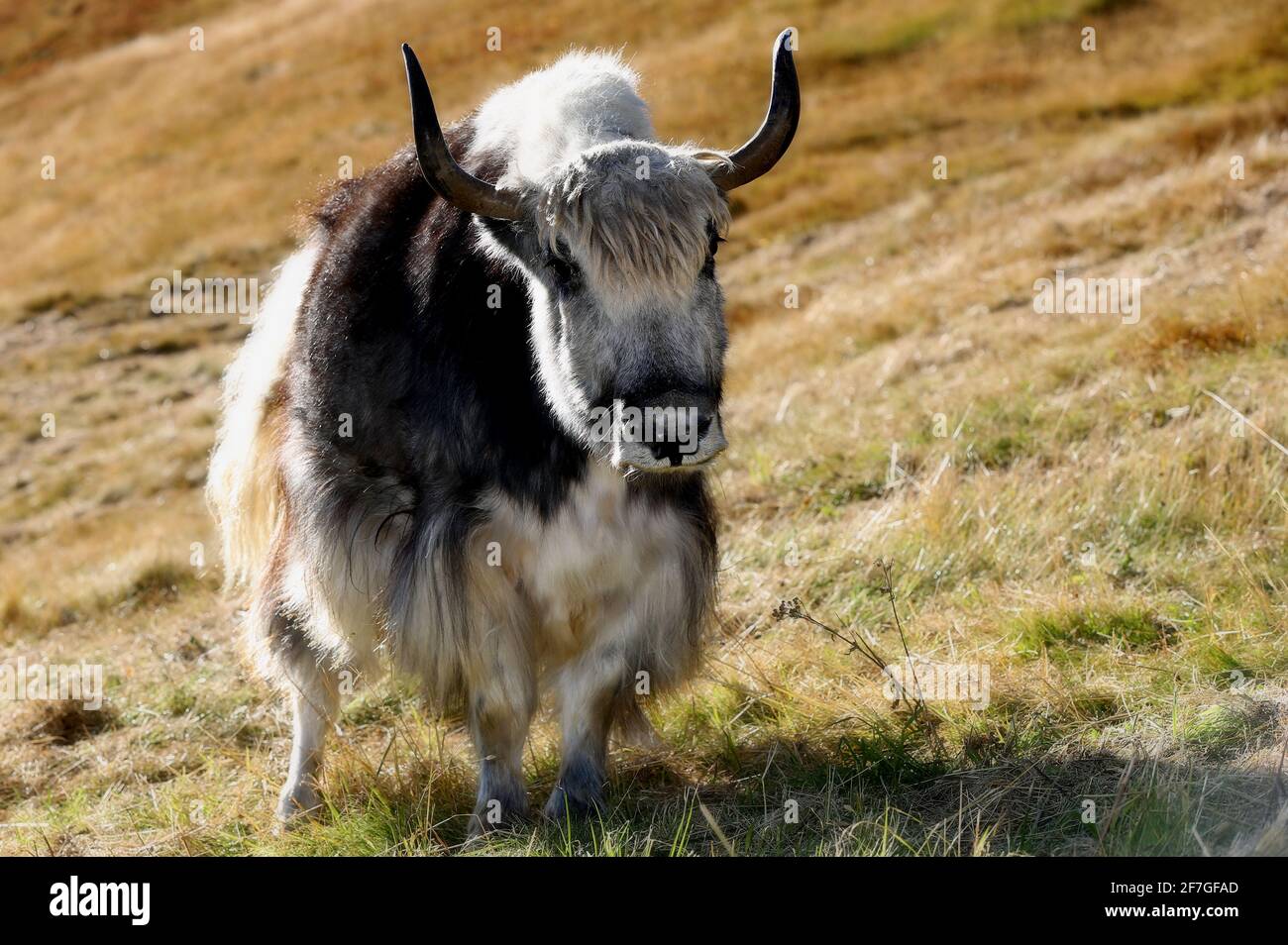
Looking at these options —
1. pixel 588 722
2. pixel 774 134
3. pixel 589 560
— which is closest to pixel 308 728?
pixel 588 722

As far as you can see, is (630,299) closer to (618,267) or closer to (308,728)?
(618,267)

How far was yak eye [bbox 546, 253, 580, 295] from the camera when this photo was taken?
16.8 feet

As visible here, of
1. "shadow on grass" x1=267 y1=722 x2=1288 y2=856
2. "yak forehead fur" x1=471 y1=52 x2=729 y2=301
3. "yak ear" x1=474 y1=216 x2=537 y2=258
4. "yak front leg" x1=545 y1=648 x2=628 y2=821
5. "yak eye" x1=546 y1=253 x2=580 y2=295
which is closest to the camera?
"shadow on grass" x1=267 y1=722 x2=1288 y2=856

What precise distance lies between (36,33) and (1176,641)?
185 ft

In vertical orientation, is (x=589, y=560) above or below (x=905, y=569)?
above

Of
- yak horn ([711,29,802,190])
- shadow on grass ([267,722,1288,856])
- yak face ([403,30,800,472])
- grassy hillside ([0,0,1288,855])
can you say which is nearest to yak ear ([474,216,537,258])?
yak face ([403,30,800,472])

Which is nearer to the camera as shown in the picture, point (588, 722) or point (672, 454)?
point (672, 454)

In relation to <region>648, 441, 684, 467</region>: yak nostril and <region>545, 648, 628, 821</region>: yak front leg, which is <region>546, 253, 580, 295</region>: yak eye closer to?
<region>648, 441, 684, 467</region>: yak nostril

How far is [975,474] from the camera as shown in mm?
8297

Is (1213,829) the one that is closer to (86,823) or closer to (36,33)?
(86,823)

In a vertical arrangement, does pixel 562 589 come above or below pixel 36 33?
below

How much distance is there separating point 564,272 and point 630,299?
35 cm

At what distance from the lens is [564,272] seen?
517 cm

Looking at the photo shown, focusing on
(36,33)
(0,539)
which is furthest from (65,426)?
(36,33)
